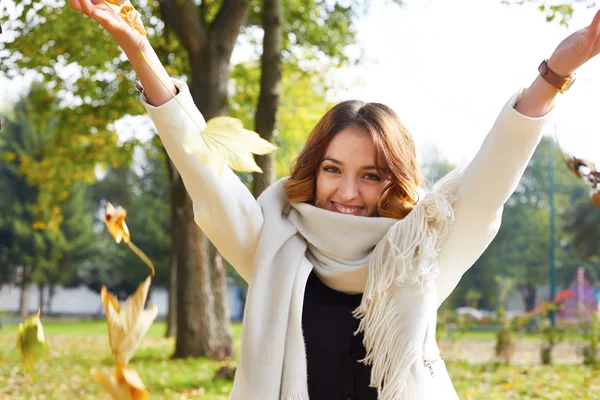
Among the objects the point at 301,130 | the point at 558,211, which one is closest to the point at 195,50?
the point at 301,130

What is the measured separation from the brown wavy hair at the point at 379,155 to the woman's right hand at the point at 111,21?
36.3 inches

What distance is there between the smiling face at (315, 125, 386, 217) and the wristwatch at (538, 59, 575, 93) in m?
0.57

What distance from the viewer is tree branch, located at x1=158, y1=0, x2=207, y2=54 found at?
9.99 m

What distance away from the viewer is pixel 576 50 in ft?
4.84

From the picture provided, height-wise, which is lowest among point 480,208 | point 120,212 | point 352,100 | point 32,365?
point 32,365

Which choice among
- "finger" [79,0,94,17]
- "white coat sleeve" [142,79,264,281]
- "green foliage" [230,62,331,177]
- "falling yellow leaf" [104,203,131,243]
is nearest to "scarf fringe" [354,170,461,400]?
"white coat sleeve" [142,79,264,281]


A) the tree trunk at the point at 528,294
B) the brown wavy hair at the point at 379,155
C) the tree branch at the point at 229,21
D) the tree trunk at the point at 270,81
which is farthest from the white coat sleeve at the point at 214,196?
the tree trunk at the point at 528,294

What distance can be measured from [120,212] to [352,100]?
1568 millimetres

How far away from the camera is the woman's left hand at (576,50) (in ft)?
4.61

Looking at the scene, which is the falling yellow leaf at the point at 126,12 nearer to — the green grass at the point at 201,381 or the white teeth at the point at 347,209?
the white teeth at the point at 347,209

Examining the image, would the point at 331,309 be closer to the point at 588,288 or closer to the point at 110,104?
the point at 110,104

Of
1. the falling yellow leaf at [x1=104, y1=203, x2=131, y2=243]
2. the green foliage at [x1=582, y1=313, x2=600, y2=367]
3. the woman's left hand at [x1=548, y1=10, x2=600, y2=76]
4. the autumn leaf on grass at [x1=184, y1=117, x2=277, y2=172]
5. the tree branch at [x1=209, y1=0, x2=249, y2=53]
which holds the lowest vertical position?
the green foliage at [x1=582, y1=313, x2=600, y2=367]

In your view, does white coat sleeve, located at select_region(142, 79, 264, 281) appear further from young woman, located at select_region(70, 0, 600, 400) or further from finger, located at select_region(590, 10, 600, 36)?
finger, located at select_region(590, 10, 600, 36)

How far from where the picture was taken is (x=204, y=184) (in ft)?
5.91
